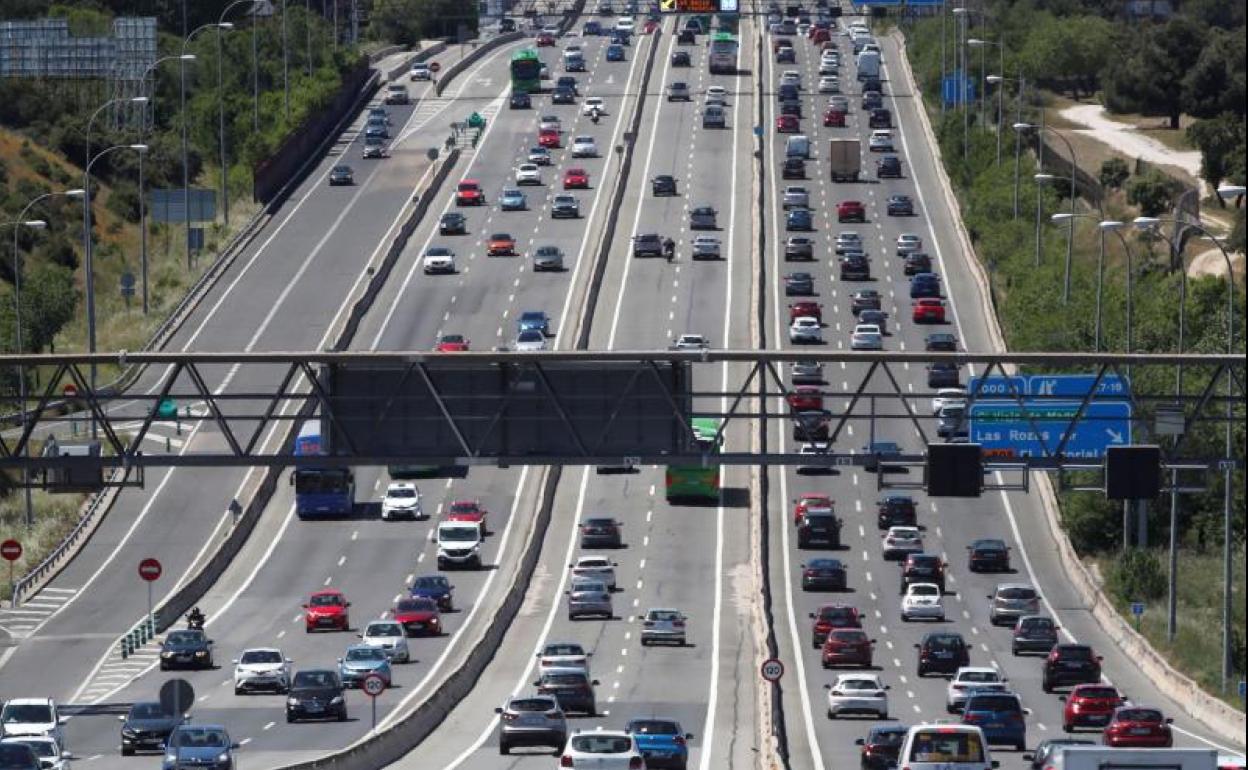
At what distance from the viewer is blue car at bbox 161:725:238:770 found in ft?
173

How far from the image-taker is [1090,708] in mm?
62562

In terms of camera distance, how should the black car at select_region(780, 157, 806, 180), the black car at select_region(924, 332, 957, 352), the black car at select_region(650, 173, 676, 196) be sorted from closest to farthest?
the black car at select_region(924, 332, 957, 352) < the black car at select_region(650, 173, 676, 196) < the black car at select_region(780, 157, 806, 180)

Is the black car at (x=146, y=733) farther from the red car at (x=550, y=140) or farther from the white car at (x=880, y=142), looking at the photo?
the white car at (x=880, y=142)

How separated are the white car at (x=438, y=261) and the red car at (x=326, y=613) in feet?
154

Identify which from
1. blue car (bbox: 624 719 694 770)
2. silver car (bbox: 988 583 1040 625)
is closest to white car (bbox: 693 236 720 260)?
silver car (bbox: 988 583 1040 625)

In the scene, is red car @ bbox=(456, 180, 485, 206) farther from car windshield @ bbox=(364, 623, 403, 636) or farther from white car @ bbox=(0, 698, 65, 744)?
white car @ bbox=(0, 698, 65, 744)

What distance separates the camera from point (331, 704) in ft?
210

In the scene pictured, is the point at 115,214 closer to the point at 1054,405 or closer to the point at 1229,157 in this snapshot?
the point at 1229,157

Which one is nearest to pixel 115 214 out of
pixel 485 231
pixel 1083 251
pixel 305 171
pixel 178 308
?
pixel 305 171

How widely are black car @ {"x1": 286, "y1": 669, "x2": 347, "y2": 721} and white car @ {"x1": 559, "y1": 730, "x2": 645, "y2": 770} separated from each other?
44.0 ft

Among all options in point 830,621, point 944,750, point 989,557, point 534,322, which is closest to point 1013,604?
point 830,621

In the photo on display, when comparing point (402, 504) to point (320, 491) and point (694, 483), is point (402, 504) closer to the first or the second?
point (320, 491)

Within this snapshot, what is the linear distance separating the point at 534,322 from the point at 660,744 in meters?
59.4

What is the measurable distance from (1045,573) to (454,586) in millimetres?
18019
